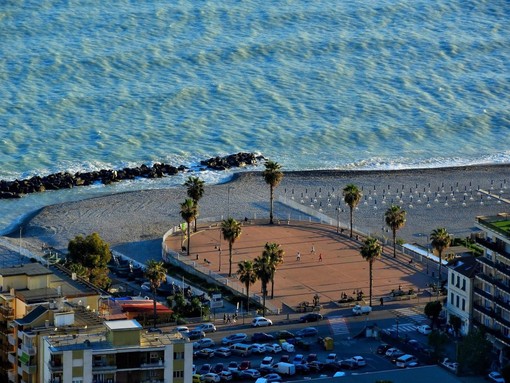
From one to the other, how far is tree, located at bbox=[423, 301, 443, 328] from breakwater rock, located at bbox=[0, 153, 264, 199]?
5458 centimetres

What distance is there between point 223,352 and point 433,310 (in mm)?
16202

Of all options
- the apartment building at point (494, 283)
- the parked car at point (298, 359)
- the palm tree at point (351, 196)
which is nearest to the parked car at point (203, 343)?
the parked car at point (298, 359)

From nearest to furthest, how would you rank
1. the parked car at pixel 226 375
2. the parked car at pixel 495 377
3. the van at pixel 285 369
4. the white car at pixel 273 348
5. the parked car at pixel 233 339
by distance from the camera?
1. the parked car at pixel 495 377
2. the parked car at pixel 226 375
3. the van at pixel 285 369
4. the white car at pixel 273 348
5. the parked car at pixel 233 339

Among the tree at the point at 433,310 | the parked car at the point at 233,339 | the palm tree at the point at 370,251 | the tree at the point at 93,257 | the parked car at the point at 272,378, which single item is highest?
the palm tree at the point at 370,251

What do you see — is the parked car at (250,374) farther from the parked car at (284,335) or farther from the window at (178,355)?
the window at (178,355)

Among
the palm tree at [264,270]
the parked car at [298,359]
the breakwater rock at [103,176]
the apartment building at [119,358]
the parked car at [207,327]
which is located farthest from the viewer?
the breakwater rock at [103,176]

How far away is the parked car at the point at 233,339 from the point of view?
134750 mm

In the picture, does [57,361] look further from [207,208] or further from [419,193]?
[419,193]

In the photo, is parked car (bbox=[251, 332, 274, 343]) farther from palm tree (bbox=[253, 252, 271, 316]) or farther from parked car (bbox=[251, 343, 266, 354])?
palm tree (bbox=[253, 252, 271, 316])

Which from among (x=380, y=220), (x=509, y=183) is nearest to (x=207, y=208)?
(x=380, y=220)

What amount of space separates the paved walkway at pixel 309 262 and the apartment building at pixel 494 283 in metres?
12.5

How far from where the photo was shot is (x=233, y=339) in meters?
135

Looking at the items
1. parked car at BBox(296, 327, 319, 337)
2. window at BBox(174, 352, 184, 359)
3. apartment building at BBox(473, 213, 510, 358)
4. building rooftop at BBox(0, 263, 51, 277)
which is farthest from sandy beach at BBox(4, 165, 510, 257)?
window at BBox(174, 352, 184, 359)

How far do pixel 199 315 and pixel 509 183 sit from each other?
54.0 metres
